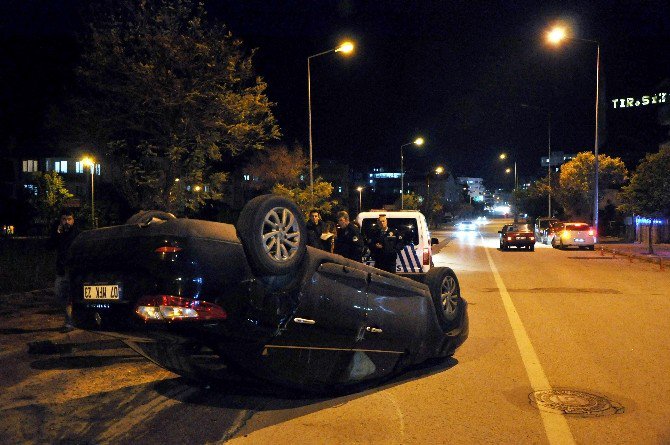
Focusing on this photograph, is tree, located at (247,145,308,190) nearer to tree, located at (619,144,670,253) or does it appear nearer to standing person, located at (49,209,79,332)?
tree, located at (619,144,670,253)

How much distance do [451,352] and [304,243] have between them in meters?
2.95

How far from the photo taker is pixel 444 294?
779 cm

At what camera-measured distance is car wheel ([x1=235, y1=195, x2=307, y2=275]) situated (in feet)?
17.4

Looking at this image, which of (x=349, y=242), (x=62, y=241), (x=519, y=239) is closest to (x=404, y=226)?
(x=349, y=242)

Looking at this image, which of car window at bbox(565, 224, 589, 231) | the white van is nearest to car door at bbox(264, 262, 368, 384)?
the white van

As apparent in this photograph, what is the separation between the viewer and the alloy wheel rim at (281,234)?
547cm

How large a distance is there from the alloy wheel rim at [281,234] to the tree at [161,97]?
37.1 ft

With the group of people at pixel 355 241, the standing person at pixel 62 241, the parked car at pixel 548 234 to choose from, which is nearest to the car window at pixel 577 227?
the parked car at pixel 548 234

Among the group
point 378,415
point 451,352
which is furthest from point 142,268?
point 451,352

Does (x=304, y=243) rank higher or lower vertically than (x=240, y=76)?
lower

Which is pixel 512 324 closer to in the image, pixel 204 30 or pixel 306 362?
pixel 306 362

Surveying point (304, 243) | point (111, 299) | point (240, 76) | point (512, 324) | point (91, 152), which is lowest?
point (512, 324)

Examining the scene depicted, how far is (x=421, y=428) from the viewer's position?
5.39 m

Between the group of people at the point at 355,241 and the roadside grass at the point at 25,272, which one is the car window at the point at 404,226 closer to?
the group of people at the point at 355,241
